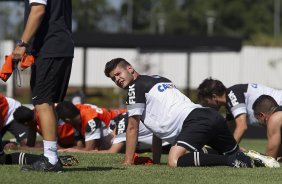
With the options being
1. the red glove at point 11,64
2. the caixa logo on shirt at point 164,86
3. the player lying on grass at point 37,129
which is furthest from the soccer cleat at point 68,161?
the player lying on grass at point 37,129

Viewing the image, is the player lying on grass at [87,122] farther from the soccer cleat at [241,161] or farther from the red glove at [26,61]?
the red glove at [26,61]

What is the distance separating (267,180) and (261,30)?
7386 centimetres

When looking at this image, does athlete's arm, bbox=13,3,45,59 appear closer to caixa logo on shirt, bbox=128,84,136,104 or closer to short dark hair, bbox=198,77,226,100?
caixa logo on shirt, bbox=128,84,136,104

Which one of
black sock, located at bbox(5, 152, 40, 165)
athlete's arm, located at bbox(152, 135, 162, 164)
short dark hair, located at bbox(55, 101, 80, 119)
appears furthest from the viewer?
short dark hair, located at bbox(55, 101, 80, 119)

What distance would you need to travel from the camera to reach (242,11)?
274 feet

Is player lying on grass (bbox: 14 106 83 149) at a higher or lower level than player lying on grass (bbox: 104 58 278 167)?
lower

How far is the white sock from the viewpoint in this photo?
781 cm

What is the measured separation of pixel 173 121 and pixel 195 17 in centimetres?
7352

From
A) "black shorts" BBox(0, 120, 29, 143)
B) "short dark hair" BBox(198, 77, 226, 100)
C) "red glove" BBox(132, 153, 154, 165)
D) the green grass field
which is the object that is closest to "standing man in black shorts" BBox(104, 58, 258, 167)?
"red glove" BBox(132, 153, 154, 165)

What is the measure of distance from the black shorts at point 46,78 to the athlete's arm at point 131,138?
5.12ft

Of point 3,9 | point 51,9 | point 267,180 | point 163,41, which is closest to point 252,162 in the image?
point 267,180

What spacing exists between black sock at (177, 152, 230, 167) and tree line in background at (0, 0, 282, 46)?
66767mm

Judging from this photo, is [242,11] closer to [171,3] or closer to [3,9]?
[171,3]

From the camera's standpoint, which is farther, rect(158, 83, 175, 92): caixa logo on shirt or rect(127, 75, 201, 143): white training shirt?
rect(158, 83, 175, 92): caixa logo on shirt
